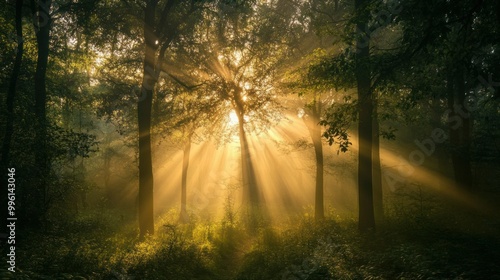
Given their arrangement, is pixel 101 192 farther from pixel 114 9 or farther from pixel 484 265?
pixel 484 265

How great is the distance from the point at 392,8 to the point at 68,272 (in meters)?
11.4

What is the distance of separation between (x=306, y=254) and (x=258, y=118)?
12.7m

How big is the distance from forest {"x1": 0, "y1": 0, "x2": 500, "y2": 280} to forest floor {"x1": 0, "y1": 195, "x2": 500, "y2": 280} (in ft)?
0.22

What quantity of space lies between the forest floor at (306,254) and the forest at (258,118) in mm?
67

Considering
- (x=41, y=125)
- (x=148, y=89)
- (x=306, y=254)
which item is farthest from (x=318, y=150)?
(x=41, y=125)

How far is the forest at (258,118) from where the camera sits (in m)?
8.73

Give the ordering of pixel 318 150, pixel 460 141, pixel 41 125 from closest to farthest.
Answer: pixel 41 125, pixel 460 141, pixel 318 150

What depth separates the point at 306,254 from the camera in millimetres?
10859

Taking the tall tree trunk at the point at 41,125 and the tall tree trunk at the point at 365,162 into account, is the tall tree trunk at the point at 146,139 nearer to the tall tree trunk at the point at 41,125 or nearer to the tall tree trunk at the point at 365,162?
the tall tree trunk at the point at 41,125

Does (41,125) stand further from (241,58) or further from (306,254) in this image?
(241,58)

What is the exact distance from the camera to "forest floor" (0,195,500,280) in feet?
26.0

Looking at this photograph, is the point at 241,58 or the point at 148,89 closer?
the point at 148,89

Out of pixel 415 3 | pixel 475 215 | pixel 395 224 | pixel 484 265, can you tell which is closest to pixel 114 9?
pixel 415 3

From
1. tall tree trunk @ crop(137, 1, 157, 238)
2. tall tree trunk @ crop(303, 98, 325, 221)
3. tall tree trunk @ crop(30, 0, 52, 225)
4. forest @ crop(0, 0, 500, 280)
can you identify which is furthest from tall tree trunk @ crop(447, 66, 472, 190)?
tall tree trunk @ crop(30, 0, 52, 225)
